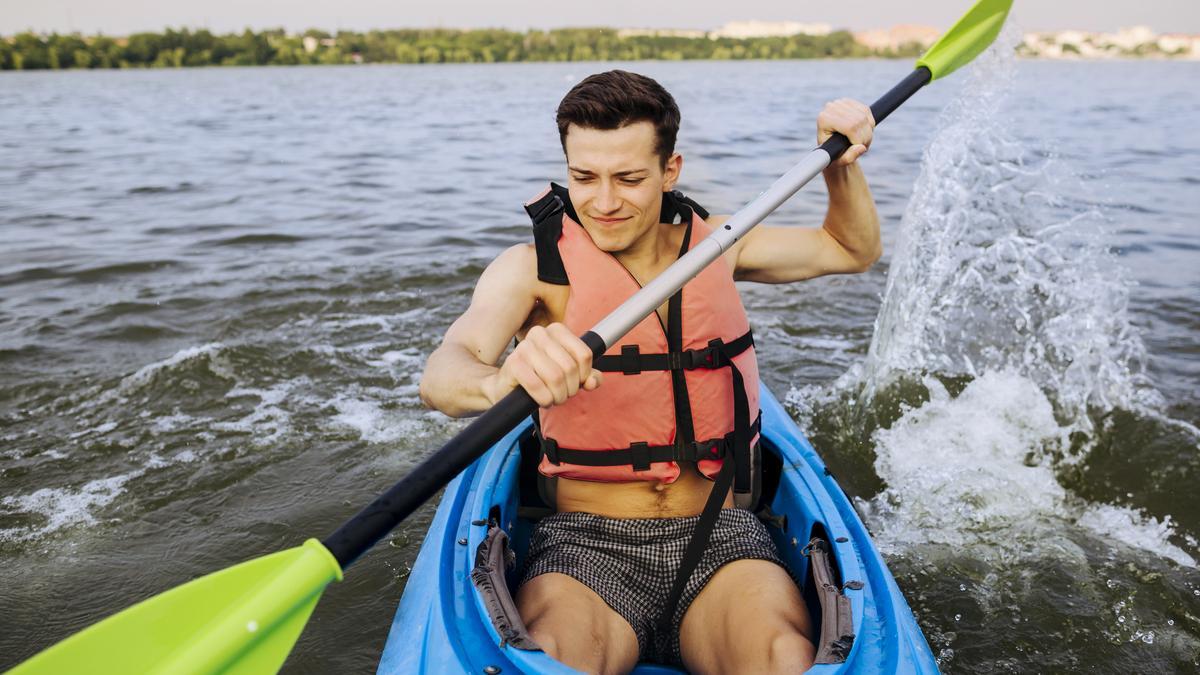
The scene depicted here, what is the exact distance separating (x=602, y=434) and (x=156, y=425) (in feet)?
10.2

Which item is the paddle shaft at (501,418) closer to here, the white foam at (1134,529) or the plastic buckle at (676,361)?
the plastic buckle at (676,361)

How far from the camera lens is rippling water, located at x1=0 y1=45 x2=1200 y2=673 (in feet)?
10.2

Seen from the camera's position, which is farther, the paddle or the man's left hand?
the man's left hand

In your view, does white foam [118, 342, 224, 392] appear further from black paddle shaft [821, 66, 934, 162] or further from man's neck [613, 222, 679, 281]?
black paddle shaft [821, 66, 934, 162]

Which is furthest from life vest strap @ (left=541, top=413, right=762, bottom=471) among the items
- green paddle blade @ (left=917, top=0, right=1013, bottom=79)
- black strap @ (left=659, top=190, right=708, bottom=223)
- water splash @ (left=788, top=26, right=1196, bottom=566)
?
green paddle blade @ (left=917, top=0, right=1013, bottom=79)

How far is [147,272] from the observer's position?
274 inches

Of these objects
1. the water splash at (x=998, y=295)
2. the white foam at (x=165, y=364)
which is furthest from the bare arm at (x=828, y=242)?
the white foam at (x=165, y=364)

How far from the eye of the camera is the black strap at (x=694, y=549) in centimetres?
219

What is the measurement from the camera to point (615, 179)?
224 centimetres

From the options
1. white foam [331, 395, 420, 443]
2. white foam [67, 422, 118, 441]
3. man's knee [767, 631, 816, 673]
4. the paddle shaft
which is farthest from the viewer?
white foam [331, 395, 420, 443]

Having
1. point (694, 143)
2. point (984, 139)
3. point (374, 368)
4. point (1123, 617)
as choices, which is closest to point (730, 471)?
point (1123, 617)

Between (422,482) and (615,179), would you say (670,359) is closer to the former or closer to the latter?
(615,179)

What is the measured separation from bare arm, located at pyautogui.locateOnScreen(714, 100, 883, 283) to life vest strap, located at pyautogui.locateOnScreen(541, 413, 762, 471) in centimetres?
61

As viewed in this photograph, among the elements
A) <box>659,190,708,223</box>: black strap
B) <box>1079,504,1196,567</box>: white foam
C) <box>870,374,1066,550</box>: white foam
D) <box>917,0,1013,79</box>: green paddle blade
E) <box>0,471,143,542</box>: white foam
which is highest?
<box>917,0,1013,79</box>: green paddle blade
